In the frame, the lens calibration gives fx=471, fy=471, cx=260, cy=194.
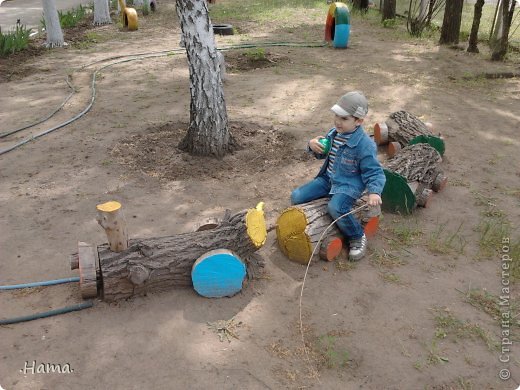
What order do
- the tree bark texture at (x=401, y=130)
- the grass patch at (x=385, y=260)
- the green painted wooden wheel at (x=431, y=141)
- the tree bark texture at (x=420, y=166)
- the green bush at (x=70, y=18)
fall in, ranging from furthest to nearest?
the green bush at (x=70, y=18), the tree bark texture at (x=401, y=130), the green painted wooden wheel at (x=431, y=141), the tree bark texture at (x=420, y=166), the grass patch at (x=385, y=260)

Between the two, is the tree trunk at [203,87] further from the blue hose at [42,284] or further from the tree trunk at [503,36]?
the tree trunk at [503,36]

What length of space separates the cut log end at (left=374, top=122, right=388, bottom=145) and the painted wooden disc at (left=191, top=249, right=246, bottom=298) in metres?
2.97

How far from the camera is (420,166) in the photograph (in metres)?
4.44

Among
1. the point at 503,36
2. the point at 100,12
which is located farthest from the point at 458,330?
the point at 100,12

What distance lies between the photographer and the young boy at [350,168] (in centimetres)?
326

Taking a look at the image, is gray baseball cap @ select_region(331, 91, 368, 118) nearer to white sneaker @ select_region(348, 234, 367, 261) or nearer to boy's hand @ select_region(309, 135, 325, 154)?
boy's hand @ select_region(309, 135, 325, 154)

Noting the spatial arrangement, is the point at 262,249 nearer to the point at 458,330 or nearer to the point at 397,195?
the point at 397,195

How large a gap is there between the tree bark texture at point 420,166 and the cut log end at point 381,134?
751 millimetres

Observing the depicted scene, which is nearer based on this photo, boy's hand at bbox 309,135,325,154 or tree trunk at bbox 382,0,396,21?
boy's hand at bbox 309,135,325,154

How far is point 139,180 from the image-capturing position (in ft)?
15.6

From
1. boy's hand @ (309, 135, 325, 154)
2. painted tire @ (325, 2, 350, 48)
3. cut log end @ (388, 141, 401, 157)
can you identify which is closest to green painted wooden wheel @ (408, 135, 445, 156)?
cut log end @ (388, 141, 401, 157)

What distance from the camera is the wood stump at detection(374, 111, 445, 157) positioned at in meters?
5.14

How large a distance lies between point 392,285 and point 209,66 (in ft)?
9.96

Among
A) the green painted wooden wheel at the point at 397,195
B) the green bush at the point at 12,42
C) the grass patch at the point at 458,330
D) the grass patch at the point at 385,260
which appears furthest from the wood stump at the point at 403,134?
the green bush at the point at 12,42
